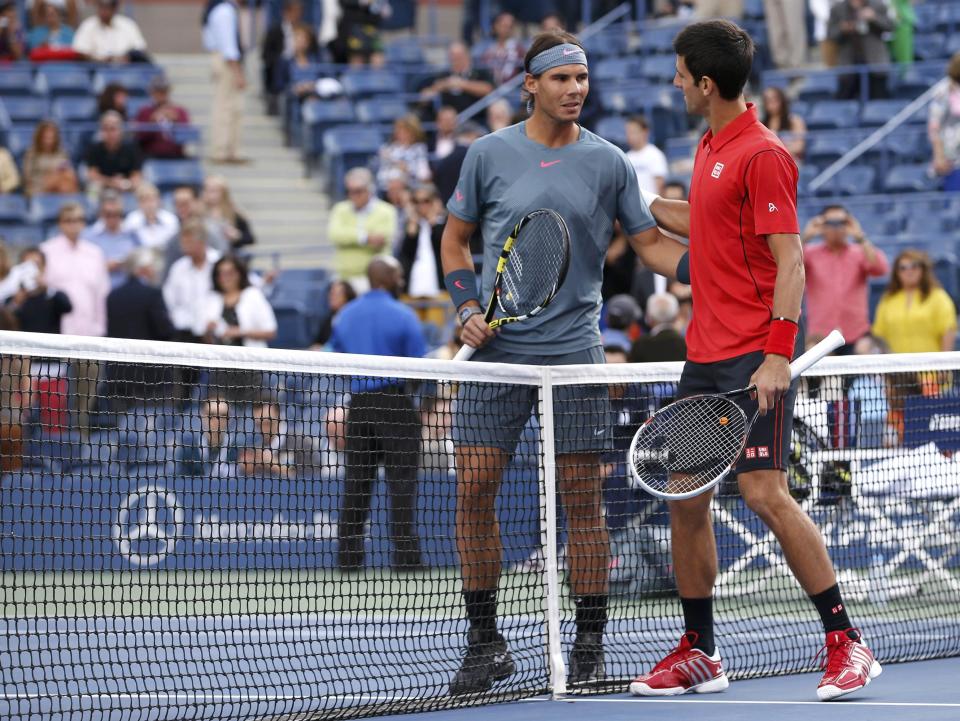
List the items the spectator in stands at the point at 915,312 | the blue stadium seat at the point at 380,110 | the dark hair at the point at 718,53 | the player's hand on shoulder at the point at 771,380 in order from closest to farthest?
the player's hand on shoulder at the point at 771,380
the dark hair at the point at 718,53
the spectator in stands at the point at 915,312
the blue stadium seat at the point at 380,110

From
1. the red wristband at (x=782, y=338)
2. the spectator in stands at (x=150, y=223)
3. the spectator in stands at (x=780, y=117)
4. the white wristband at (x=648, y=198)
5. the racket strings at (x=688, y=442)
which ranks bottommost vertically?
the racket strings at (x=688, y=442)

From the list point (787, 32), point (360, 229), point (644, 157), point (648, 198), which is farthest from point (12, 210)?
point (648, 198)

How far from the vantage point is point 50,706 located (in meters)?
5.44

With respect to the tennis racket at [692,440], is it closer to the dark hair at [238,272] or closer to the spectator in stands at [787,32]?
the dark hair at [238,272]

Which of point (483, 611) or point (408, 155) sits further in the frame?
point (408, 155)

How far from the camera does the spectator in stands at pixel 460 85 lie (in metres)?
17.0

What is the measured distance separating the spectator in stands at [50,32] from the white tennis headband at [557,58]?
13130 millimetres

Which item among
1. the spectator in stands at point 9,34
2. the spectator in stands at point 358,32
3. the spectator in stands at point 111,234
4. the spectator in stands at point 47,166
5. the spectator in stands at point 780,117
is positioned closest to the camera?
the spectator in stands at point 111,234

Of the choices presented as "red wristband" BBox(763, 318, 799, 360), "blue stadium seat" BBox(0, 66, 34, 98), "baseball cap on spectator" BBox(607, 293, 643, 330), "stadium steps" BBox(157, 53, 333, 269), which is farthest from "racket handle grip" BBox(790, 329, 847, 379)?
"blue stadium seat" BBox(0, 66, 34, 98)

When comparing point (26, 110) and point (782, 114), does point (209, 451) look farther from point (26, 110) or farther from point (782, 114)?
point (26, 110)

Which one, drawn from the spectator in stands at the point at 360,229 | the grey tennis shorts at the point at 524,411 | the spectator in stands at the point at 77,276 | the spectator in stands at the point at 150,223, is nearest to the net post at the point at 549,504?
the grey tennis shorts at the point at 524,411

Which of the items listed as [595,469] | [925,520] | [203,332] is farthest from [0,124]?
[595,469]

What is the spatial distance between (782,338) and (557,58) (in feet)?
4.67

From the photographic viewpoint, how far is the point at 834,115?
16781mm
